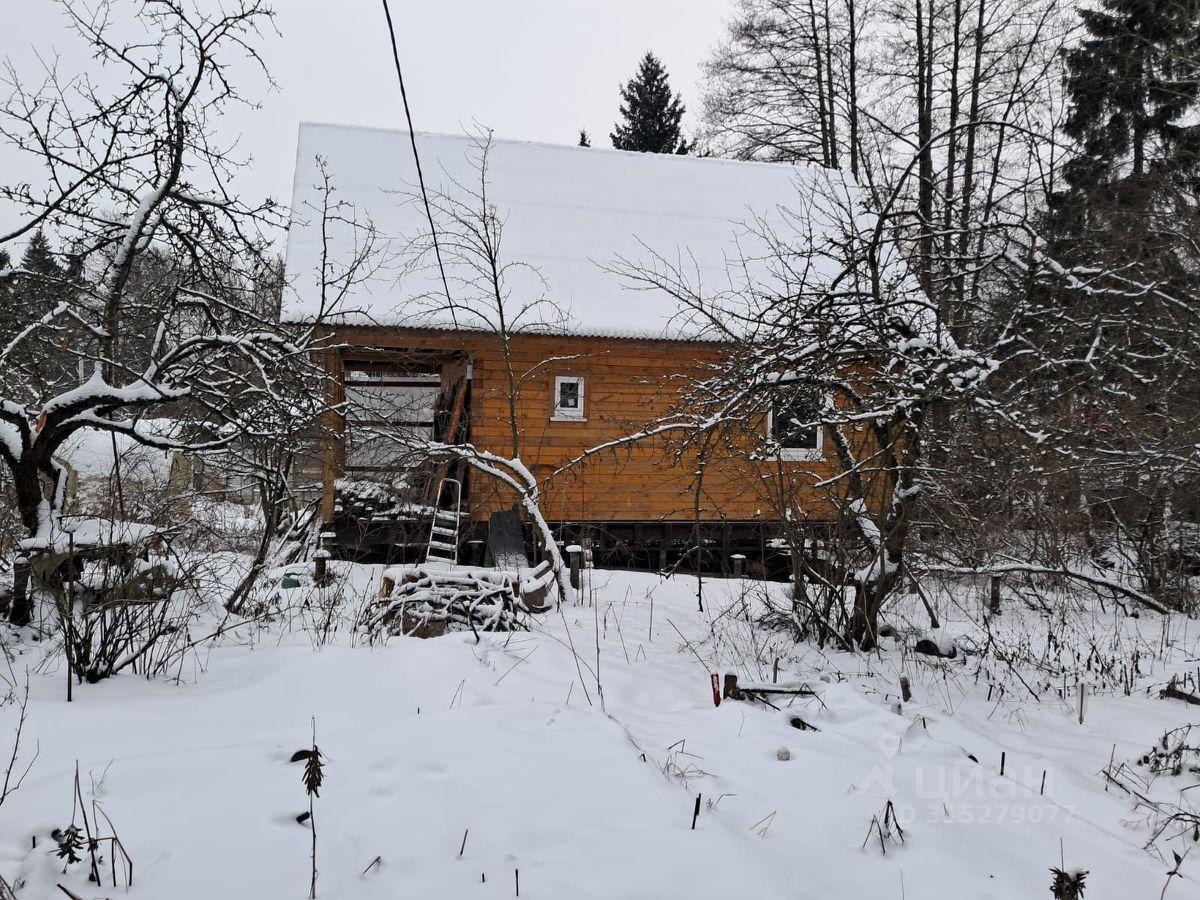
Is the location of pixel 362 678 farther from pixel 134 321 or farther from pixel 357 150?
pixel 357 150

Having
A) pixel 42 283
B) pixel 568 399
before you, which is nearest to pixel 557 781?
→ pixel 42 283

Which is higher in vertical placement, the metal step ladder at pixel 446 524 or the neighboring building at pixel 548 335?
the neighboring building at pixel 548 335

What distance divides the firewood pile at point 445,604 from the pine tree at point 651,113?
27.4m

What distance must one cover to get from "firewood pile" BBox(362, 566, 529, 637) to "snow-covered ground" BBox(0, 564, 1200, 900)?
0.45 metres

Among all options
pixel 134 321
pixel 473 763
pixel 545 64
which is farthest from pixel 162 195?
pixel 545 64

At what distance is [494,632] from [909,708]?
2615 millimetres

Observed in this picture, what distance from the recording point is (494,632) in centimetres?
532

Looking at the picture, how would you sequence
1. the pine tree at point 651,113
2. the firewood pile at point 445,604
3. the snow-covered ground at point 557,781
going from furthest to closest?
the pine tree at point 651,113 < the firewood pile at point 445,604 < the snow-covered ground at point 557,781

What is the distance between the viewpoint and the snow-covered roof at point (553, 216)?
11602mm

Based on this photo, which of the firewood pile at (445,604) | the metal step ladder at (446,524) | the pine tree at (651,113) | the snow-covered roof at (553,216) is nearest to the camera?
the firewood pile at (445,604)

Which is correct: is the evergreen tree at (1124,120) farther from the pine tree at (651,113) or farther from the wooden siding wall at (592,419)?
the pine tree at (651,113)

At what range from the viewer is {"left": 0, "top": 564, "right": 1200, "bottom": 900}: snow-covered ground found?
7.60 ft

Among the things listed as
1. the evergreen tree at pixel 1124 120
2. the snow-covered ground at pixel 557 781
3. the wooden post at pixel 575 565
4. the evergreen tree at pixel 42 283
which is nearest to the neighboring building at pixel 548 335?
the wooden post at pixel 575 565

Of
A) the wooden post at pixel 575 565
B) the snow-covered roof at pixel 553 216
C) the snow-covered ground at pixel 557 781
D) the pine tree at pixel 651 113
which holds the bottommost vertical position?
the snow-covered ground at pixel 557 781
